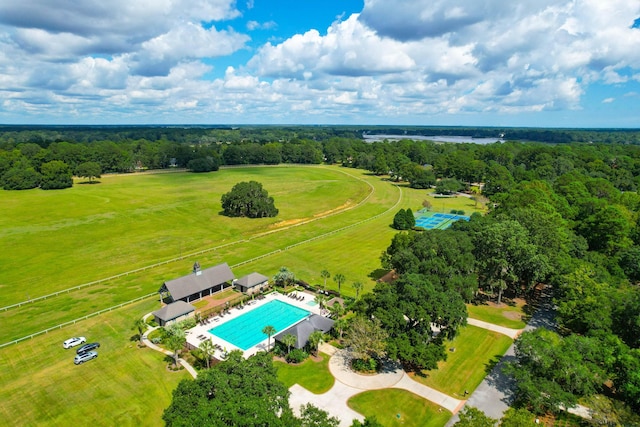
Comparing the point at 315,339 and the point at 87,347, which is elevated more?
the point at 315,339

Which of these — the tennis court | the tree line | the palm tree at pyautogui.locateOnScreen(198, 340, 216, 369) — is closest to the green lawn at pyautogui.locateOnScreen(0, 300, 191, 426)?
the palm tree at pyautogui.locateOnScreen(198, 340, 216, 369)

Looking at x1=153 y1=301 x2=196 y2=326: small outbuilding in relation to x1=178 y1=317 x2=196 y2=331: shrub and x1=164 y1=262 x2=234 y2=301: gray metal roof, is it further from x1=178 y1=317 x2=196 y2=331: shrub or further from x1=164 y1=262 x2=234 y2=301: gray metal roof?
x1=164 y1=262 x2=234 y2=301: gray metal roof

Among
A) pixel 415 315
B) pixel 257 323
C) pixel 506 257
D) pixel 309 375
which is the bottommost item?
pixel 257 323

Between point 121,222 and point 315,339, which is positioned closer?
point 315,339

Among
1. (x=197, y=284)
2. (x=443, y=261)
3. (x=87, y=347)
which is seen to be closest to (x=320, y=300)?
(x=443, y=261)

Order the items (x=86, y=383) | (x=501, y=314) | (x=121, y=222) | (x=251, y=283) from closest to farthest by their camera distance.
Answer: (x=86, y=383) < (x=501, y=314) < (x=251, y=283) < (x=121, y=222)

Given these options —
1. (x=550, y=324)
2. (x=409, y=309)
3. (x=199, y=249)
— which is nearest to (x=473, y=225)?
(x=550, y=324)

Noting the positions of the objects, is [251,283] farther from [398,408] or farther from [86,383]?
[398,408]

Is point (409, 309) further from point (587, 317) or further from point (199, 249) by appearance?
point (199, 249)
